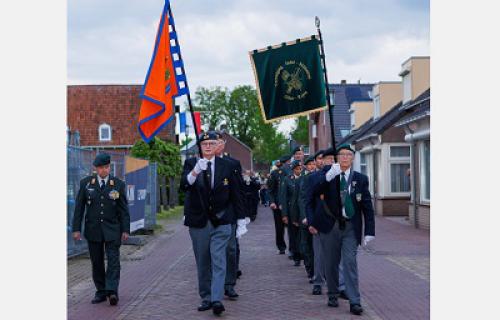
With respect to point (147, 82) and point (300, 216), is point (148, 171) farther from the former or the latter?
point (147, 82)

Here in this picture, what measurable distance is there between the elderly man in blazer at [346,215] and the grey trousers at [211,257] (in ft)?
3.73

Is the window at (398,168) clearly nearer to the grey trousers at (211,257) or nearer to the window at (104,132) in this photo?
the grey trousers at (211,257)

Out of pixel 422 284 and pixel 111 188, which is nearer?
pixel 111 188

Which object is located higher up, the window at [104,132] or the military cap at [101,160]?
the window at [104,132]

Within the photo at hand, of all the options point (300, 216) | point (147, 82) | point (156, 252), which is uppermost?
point (147, 82)

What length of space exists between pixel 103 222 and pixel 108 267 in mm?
554

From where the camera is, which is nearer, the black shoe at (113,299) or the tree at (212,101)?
the black shoe at (113,299)

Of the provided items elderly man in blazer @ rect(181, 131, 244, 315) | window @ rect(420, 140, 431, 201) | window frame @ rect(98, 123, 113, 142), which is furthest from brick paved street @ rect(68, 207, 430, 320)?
window frame @ rect(98, 123, 113, 142)

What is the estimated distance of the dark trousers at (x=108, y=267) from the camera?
29.5ft

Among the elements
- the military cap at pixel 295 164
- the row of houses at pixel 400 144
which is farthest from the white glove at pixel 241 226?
the row of houses at pixel 400 144

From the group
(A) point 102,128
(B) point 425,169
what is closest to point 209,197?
(B) point 425,169
